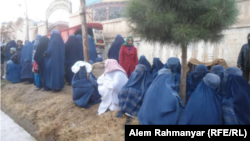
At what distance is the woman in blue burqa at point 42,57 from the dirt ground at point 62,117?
1.12 feet

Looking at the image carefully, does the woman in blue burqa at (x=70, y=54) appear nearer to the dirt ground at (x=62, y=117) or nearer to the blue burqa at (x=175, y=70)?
the dirt ground at (x=62, y=117)

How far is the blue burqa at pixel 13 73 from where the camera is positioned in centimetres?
669

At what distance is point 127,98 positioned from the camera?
10.2 ft

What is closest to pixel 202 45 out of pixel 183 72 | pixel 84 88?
pixel 183 72

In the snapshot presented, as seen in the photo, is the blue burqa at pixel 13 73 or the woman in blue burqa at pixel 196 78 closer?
the woman in blue burqa at pixel 196 78

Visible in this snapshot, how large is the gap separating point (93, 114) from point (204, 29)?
2284mm

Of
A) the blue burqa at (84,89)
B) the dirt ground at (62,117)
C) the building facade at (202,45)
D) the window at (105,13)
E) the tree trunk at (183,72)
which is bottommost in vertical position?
the dirt ground at (62,117)

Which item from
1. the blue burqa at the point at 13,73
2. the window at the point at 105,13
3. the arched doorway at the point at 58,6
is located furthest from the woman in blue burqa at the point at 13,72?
the window at the point at 105,13

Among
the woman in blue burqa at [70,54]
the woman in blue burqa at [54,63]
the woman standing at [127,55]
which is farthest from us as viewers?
Result: the woman in blue burqa at [70,54]

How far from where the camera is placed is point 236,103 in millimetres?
2211

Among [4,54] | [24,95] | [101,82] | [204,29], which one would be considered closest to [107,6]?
[4,54]

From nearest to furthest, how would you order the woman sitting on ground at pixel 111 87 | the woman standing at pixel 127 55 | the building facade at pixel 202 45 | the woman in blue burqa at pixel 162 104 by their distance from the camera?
the woman in blue burqa at pixel 162 104 → the woman sitting on ground at pixel 111 87 → the building facade at pixel 202 45 → the woman standing at pixel 127 55

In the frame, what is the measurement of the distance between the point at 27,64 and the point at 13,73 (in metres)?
0.75

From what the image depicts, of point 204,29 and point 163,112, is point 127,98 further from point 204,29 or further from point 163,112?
point 204,29
